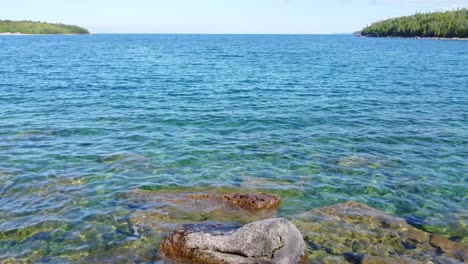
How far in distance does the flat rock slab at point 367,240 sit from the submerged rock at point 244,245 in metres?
1.42

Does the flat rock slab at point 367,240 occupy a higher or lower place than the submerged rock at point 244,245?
lower

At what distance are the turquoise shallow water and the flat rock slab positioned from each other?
3.15 ft

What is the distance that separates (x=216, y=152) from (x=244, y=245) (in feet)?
36.1

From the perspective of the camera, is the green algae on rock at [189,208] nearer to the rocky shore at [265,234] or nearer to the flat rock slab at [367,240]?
Answer: the rocky shore at [265,234]

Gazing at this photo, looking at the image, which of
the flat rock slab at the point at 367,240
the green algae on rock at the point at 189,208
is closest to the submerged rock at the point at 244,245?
the flat rock slab at the point at 367,240

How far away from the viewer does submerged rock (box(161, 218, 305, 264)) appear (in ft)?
35.4

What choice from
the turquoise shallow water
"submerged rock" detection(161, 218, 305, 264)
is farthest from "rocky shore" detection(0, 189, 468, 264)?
the turquoise shallow water

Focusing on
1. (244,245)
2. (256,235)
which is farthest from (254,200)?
(244,245)

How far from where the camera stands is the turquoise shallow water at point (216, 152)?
15.0m

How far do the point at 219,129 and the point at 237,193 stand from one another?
35.6 feet

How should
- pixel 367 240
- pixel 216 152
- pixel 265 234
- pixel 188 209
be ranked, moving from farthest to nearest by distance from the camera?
pixel 216 152 < pixel 188 209 < pixel 367 240 < pixel 265 234

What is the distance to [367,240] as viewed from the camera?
13117mm

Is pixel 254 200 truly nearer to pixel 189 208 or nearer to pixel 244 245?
pixel 189 208

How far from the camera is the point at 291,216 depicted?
1476 centimetres
